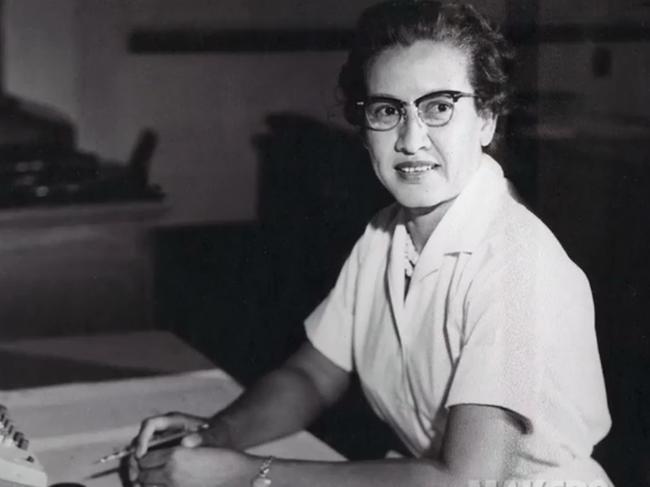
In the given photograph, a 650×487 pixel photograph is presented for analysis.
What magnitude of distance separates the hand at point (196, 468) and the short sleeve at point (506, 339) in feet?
0.92

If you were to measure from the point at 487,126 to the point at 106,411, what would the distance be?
28.3 inches

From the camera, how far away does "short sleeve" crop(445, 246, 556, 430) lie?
3.39 feet

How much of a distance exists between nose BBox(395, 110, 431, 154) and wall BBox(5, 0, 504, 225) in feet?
1.26

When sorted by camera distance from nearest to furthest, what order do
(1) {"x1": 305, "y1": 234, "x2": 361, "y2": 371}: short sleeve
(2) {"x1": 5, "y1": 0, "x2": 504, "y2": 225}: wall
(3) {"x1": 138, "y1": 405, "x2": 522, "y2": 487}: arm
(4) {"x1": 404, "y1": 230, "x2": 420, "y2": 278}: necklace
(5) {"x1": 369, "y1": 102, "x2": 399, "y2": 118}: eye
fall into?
(3) {"x1": 138, "y1": 405, "x2": 522, "y2": 487}: arm, (5) {"x1": 369, "y1": 102, "x2": 399, "y2": 118}: eye, (4) {"x1": 404, "y1": 230, "x2": 420, "y2": 278}: necklace, (1) {"x1": 305, "y1": 234, "x2": 361, "y2": 371}: short sleeve, (2) {"x1": 5, "y1": 0, "x2": 504, "y2": 225}: wall

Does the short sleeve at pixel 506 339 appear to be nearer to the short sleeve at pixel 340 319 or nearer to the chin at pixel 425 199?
the chin at pixel 425 199

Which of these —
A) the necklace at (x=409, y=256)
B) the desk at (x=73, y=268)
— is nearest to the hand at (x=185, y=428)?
the necklace at (x=409, y=256)

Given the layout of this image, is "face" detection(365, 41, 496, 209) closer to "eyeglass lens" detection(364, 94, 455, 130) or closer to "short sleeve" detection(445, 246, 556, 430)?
"eyeglass lens" detection(364, 94, 455, 130)

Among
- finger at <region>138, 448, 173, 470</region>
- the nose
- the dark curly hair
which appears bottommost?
finger at <region>138, 448, 173, 470</region>

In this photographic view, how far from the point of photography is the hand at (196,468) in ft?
3.60

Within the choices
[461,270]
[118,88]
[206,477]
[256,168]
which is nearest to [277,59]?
[256,168]

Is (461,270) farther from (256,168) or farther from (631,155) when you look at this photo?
(256,168)

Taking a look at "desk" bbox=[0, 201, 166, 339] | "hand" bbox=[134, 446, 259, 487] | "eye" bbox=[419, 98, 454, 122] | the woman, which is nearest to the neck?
the woman

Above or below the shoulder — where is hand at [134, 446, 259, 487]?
below

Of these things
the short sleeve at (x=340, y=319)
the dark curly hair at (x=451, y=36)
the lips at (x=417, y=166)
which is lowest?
the short sleeve at (x=340, y=319)
